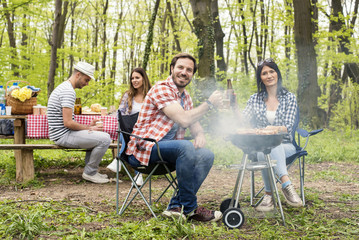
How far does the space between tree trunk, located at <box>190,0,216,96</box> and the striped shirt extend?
445 centimetres

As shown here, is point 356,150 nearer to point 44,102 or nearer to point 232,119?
point 232,119

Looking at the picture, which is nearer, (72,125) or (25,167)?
(72,125)

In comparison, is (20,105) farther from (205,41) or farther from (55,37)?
(205,41)

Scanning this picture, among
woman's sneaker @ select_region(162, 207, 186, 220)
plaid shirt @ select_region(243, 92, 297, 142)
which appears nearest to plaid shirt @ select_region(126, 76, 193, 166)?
woman's sneaker @ select_region(162, 207, 186, 220)

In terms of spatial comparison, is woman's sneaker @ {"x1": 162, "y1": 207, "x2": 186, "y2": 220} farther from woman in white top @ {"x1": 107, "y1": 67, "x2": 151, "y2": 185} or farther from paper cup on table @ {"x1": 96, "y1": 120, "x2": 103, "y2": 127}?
woman in white top @ {"x1": 107, "y1": 67, "x2": 151, "y2": 185}

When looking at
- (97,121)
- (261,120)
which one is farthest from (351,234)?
(97,121)

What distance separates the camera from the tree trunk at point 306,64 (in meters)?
9.54

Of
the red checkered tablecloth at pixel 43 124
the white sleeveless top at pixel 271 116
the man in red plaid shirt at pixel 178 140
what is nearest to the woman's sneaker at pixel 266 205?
the man in red plaid shirt at pixel 178 140

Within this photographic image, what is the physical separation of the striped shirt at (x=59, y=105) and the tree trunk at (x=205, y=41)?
Result: 4.45 m

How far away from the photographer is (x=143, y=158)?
2854mm

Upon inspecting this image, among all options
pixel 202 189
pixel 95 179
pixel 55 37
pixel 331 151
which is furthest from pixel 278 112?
pixel 55 37

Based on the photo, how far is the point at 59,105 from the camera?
14.3ft

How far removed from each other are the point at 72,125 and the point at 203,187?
1.81 m

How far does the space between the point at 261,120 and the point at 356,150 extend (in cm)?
430
